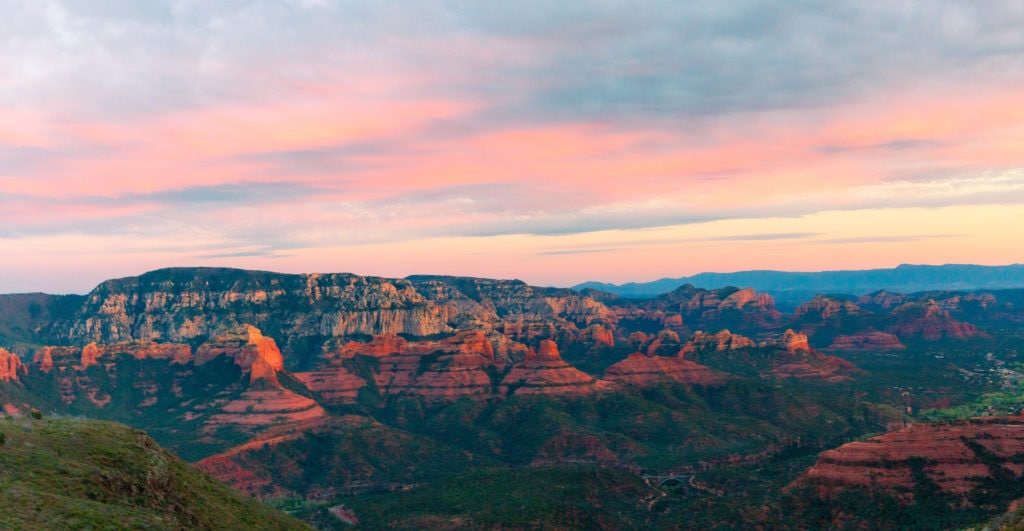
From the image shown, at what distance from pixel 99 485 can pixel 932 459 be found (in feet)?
531

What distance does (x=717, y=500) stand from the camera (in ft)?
644

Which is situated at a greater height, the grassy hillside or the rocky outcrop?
the grassy hillside

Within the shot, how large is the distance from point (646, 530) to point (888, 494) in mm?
51419

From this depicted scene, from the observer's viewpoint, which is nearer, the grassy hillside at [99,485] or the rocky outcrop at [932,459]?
the grassy hillside at [99,485]

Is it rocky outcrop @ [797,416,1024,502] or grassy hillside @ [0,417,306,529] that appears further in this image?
rocky outcrop @ [797,416,1024,502]

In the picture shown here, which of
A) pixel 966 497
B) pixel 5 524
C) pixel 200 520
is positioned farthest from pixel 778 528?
pixel 5 524

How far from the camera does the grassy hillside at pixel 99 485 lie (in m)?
66.3

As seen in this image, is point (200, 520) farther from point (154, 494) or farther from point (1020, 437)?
point (1020, 437)

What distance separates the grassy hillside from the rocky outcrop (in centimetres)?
12823

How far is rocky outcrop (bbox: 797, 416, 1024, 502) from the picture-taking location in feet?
550

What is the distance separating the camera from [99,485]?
7662 centimetres

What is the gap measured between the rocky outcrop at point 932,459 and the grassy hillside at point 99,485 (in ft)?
421

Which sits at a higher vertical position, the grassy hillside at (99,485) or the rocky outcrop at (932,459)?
the grassy hillside at (99,485)

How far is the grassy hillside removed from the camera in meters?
66.3
